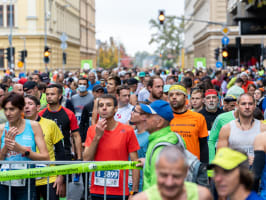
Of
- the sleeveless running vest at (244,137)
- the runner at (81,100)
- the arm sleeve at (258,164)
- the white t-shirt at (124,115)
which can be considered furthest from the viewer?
the runner at (81,100)

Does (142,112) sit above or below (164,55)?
below

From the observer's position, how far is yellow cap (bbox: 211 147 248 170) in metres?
3.45

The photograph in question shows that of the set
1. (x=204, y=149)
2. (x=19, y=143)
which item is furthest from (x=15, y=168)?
(x=204, y=149)

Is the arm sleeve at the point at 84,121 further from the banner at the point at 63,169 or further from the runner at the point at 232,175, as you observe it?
the runner at the point at 232,175

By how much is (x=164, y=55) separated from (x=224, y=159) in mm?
135457

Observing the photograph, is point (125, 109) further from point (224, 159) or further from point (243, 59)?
point (243, 59)

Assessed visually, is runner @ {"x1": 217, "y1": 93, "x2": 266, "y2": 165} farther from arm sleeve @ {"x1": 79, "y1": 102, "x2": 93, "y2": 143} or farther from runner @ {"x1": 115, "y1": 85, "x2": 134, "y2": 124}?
arm sleeve @ {"x1": 79, "y1": 102, "x2": 93, "y2": 143}

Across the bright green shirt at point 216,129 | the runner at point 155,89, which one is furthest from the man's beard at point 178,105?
the runner at point 155,89

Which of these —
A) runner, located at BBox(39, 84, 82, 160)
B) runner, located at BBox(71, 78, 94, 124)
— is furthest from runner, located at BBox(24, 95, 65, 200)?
runner, located at BBox(71, 78, 94, 124)

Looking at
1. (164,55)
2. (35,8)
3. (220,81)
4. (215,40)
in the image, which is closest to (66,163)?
(220,81)

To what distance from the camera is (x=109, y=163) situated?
18.7 ft

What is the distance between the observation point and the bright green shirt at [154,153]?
14.1 feet

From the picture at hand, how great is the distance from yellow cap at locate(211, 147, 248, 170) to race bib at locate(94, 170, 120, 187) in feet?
8.31

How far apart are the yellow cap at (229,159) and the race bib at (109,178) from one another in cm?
253
